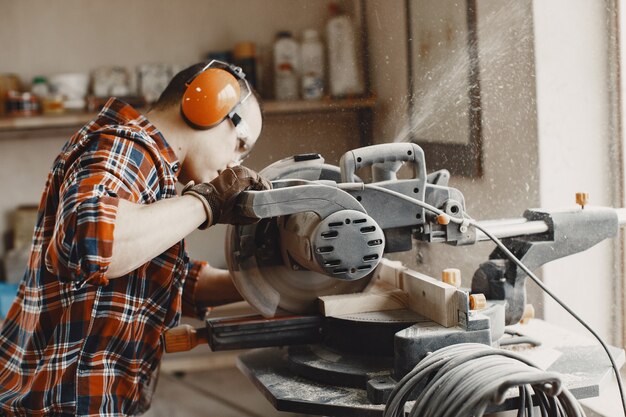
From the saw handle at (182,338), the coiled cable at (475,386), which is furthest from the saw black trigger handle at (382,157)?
the saw handle at (182,338)

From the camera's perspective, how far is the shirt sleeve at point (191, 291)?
1801 millimetres

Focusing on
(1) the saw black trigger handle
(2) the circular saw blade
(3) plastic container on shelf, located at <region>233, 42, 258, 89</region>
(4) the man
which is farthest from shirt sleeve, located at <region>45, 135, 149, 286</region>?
(3) plastic container on shelf, located at <region>233, 42, 258, 89</region>

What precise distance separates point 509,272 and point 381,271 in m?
0.27

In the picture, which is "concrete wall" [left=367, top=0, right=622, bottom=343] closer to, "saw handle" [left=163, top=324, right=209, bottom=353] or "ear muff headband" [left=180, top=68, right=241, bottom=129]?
"ear muff headband" [left=180, top=68, right=241, bottom=129]

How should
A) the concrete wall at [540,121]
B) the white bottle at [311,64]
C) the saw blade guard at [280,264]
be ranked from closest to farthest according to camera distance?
the saw blade guard at [280,264], the concrete wall at [540,121], the white bottle at [311,64]

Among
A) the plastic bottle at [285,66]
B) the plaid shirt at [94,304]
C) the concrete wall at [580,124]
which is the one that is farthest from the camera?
the plastic bottle at [285,66]

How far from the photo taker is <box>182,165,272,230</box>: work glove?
1323 millimetres

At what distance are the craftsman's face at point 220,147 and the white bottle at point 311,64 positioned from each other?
691mm

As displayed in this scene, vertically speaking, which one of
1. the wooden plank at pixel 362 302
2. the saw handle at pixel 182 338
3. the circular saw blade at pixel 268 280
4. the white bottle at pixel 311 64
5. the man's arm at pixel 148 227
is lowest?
the saw handle at pixel 182 338

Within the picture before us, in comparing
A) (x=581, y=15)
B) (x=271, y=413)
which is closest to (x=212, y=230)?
(x=271, y=413)

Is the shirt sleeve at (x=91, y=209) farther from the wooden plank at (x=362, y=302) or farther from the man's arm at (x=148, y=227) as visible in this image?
the wooden plank at (x=362, y=302)

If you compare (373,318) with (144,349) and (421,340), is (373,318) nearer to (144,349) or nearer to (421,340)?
(421,340)

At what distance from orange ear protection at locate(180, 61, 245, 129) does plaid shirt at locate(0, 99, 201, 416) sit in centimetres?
8

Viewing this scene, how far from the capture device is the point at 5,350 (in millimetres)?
1626
